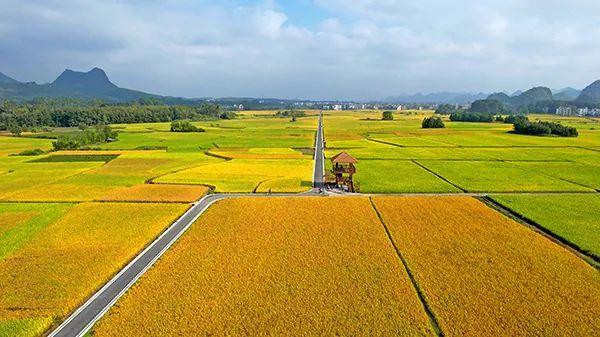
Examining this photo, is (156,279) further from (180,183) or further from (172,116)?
(172,116)

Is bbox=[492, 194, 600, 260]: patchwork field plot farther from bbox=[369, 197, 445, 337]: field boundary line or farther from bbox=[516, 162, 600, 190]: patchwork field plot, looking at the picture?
bbox=[369, 197, 445, 337]: field boundary line

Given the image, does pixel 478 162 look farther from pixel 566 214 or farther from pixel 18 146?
pixel 18 146

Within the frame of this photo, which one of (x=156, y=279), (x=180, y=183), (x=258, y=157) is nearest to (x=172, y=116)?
(x=258, y=157)

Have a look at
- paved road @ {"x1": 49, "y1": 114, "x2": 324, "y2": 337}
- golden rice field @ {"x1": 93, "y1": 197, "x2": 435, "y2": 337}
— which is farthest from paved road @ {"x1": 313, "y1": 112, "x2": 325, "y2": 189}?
golden rice field @ {"x1": 93, "y1": 197, "x2": 435, "y2": 337}

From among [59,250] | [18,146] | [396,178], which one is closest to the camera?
[59,250]

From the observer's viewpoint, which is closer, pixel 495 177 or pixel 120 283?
pixel 120 283

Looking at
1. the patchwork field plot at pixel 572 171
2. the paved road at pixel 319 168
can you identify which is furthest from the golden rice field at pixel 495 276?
the patchwork field plot at pixel 572 171

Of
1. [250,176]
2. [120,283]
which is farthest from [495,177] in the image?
[120,283]
